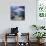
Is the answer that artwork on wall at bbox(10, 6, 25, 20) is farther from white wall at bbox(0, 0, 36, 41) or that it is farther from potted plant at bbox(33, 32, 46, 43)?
potted plant at bbox(33, 32, 46, 43)

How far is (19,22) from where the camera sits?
24.5ft

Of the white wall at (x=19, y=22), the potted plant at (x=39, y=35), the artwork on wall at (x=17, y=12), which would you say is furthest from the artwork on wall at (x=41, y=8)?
the potted plant at (x=39, y=35)

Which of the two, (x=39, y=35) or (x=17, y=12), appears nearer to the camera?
(x=39, y=35)

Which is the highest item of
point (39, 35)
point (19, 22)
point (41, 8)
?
point (41, 8)

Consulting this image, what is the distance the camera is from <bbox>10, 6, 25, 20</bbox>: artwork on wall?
24.3 feet

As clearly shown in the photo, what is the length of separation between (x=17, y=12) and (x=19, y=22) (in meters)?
0.45

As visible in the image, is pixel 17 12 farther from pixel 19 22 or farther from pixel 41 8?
pixel 41 8

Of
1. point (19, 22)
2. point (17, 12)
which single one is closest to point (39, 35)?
point (19, 22)

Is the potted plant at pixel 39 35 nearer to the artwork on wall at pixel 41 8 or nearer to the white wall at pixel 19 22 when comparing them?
the white wall at pixel 19 22

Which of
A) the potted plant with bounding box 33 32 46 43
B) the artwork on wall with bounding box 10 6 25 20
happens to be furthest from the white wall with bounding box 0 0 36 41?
the potted plant with bounding box 33 32 46 43

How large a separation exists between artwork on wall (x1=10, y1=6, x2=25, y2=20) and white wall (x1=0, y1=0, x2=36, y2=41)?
13cm

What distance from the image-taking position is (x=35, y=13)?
293 inches

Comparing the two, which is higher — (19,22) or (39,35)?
(19,22)

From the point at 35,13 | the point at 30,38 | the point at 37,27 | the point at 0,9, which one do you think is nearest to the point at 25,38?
the point at 30,38
